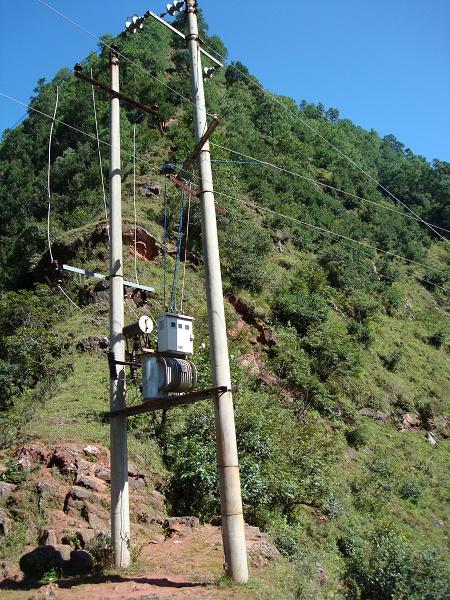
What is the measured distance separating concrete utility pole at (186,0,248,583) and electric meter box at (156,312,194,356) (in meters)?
0.58

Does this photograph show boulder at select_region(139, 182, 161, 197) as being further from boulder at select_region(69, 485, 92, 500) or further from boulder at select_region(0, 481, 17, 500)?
boulder at select_region(0, 481, 17, 500)

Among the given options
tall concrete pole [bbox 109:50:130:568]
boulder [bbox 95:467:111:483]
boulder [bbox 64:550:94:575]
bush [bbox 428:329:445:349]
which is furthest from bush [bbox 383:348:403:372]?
boulder [bbox 64:550:94:575]

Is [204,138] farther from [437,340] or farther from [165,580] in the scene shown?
[437,340]

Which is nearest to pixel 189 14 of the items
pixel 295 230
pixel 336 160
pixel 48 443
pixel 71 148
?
pixel 48 443

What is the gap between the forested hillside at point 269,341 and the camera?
466 inches

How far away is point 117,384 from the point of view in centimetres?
909

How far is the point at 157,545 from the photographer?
31.2ft

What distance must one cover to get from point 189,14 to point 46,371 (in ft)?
35.1

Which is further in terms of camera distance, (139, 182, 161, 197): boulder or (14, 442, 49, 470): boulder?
(139, 182, 161, 197): boulder

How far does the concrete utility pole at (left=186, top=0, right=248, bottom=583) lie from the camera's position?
748cm

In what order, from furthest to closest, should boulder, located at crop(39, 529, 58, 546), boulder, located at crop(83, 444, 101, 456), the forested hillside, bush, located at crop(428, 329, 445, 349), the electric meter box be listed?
1. bush, located at crop(428, 329, 445, 349)
2. the forested hillside
3. boulder, located at crop(83, 444, 101, 456)
4. the electric meter box
5. boulder, located at crop(39, 529, 58, 546)

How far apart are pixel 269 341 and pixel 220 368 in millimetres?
15950

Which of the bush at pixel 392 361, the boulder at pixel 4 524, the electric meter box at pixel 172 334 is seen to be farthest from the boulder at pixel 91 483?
the bush at pixel 392 361

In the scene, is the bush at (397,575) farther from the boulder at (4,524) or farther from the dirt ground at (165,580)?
the boulder at (4,524)
